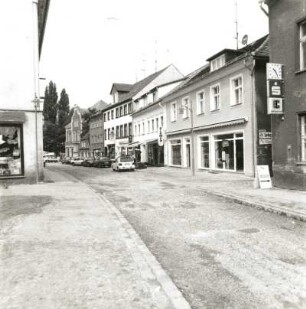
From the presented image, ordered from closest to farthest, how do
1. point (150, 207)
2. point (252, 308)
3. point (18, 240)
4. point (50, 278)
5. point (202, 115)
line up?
point (252, 308)
point (50, 278)
point (18, 240)
point (150, 207)
point (202, 115)

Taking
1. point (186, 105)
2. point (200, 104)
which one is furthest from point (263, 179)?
point (186, 105)

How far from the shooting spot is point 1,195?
1385cm

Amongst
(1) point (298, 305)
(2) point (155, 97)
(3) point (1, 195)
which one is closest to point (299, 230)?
(1) point (298, 305)

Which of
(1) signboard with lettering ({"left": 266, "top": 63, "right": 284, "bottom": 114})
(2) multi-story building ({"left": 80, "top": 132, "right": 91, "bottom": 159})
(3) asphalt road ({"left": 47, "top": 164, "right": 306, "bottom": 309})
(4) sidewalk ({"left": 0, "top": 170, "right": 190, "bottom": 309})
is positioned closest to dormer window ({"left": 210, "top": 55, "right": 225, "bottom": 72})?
(1) signboard with lettering ({"left": 266, "top": 63, "right": 284, "bottom": 114})

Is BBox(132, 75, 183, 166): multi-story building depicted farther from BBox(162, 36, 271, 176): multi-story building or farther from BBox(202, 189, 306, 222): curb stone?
Result: BBox(202, 189, 306, 222): curb stone

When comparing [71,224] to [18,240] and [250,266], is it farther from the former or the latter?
[250,266]

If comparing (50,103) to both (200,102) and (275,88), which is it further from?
(275,88)

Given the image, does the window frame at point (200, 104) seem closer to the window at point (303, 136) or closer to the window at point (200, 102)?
the window at point (200, 102)

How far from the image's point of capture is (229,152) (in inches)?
923

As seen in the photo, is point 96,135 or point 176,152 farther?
point 96,135

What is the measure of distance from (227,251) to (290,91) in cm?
916

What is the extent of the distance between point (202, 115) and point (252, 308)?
23.2m

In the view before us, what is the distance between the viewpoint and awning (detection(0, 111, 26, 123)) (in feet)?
60.2

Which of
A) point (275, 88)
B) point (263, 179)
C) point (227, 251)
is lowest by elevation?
point (227, 251)
